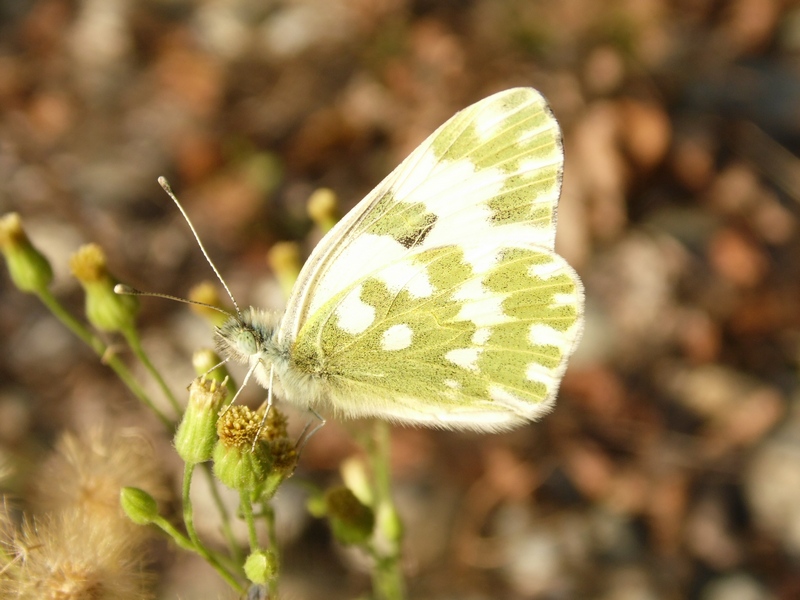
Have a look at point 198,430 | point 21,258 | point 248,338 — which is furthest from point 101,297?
point 198,430

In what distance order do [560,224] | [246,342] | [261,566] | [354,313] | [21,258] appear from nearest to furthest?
[261,566] < [246,342] < [354,313] < [21,258] < [560,224]

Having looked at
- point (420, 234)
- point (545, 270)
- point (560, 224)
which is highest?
point (420, 234)

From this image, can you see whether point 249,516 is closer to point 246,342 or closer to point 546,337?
point 246,342

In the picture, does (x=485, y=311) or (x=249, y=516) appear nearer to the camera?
(x=249, y=516)

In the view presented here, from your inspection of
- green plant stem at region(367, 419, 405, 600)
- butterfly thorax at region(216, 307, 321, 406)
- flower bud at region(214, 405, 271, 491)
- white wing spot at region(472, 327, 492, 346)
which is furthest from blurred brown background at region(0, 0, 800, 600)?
flower bud at region(214, 405, 271, 491)

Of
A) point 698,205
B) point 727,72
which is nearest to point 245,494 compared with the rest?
point 698,205

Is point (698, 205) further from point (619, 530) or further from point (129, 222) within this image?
point (129, 222)

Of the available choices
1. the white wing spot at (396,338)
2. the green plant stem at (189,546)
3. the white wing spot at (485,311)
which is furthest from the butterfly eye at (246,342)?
the white wing spot at (485,311)
